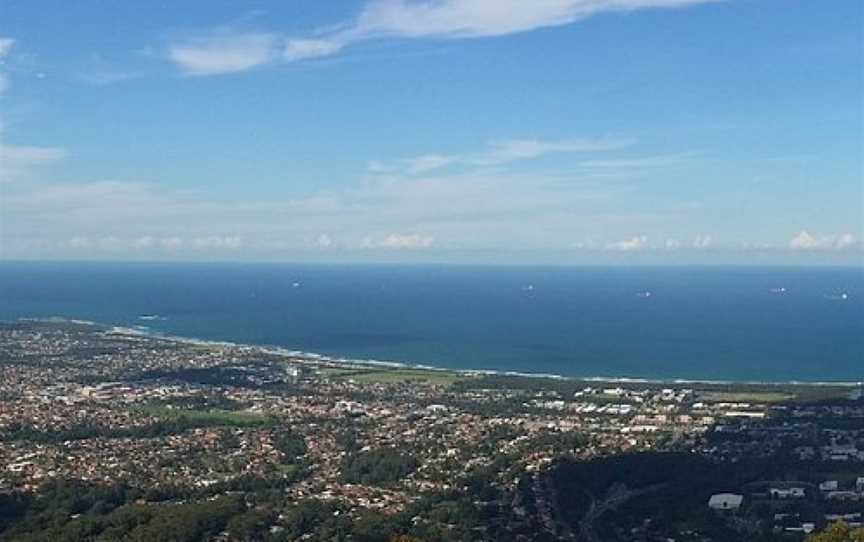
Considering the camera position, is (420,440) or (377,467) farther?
(420,440)

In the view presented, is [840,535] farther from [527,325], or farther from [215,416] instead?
[527,325]

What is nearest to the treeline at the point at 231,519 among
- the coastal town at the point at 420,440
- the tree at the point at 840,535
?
the coastal town at the point at 420,440

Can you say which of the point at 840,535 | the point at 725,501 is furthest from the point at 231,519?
the point at 840,535

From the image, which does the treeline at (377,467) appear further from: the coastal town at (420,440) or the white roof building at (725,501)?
the white roof building at (725,501)

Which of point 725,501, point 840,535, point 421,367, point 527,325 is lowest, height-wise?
point 725,501

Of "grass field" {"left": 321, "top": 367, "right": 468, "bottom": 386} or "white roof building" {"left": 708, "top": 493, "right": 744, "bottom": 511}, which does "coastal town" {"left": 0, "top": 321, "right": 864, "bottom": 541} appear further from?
"grass field" {"left": 321, "top": 367, "right": 468, "bottom": 386}

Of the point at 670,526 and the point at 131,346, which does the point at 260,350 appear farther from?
the point at 670,526

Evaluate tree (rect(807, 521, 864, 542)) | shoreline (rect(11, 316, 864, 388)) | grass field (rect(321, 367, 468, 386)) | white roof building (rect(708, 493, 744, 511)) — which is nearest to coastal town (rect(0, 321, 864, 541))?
white roof building (rect(708, 493, 744, 511))
